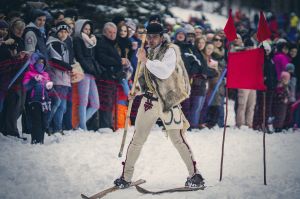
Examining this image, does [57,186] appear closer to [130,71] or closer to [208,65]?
[130,71]

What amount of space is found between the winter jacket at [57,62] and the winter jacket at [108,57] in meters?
0.97

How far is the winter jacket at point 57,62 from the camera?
853 cm

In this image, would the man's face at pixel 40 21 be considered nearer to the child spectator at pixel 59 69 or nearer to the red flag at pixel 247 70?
the child spectator at pixel 59 69

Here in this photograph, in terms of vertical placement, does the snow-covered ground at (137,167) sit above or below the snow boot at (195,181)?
below

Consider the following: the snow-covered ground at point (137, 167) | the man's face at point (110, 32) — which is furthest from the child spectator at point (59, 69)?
the man's face at point (110, 32)

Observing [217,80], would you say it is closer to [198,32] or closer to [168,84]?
[198,32]

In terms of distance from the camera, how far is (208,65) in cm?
1088

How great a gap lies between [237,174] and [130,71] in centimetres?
383

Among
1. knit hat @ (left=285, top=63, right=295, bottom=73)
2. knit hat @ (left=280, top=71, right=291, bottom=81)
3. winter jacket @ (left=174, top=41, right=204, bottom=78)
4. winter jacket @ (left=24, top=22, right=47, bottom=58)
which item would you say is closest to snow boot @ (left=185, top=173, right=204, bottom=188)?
winter jacket @ (left=24, top=22, right=47, bottom=58)

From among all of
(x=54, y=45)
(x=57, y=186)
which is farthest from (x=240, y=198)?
(x=54, y=45)

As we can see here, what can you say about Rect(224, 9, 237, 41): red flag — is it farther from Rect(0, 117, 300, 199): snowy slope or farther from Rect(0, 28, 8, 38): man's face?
Rect(0, 28, 8, 38): man's face

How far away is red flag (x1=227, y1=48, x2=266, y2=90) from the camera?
21.0ft

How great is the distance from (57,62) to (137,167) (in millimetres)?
2635

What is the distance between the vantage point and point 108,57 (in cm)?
946
